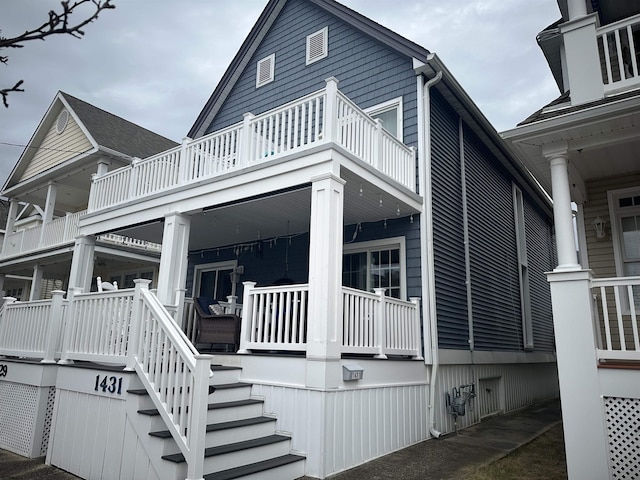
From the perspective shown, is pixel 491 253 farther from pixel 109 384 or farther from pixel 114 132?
pixel 114 132

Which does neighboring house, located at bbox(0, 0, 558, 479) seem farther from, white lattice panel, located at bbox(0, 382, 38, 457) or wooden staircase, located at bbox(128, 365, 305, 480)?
white lattice panel, located at bbox(0, 382, 38, 457)

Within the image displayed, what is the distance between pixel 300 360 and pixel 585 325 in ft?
10.6

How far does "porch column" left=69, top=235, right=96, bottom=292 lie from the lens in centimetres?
1005

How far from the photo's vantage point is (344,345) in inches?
233

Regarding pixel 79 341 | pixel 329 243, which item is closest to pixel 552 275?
pixel 329 243

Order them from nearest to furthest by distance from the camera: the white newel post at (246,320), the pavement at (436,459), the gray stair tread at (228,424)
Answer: the gray stair tread at (228,424) < the pavement at (436,459) < the white newel post at (246,320)

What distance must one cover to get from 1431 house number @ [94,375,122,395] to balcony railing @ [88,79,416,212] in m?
3.49

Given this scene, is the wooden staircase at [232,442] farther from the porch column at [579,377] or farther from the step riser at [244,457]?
the porch column at [579,377]

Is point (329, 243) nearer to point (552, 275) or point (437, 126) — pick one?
point (552, 275)

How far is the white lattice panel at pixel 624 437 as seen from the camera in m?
4.38

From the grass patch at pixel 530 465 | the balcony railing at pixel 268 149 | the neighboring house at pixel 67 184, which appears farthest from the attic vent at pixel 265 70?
the grass patch at pixel 530 465

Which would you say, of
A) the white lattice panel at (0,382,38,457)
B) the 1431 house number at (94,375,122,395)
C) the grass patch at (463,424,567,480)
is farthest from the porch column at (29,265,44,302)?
the grass patch at (463,424,567,480)

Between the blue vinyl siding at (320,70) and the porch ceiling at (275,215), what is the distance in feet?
5.65

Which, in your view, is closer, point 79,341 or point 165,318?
point 165,318
